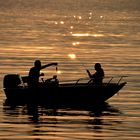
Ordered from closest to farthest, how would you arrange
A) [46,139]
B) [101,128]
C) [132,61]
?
[46,139] → [101,128] → [132,61]

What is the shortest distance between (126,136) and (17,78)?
902cm

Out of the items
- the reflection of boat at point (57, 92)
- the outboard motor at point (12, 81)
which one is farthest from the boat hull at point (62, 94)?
the outboard motor at point (12, 81)

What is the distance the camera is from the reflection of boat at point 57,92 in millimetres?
31750

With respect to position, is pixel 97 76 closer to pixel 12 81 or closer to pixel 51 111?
→ pixel 12 81

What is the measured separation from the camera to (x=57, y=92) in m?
31.7

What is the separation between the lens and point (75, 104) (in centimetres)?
3188

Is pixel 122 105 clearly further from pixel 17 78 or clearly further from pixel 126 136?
pixel 126 136

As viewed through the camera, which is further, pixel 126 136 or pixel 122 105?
pixel 122 105

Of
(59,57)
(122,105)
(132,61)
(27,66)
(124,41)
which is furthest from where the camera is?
(124,41)

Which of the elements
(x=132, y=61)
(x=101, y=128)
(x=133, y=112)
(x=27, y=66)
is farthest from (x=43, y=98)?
(x=132, y=61)

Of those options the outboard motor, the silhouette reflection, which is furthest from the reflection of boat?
the silhouette reflection

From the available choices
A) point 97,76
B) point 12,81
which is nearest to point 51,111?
point 12,81

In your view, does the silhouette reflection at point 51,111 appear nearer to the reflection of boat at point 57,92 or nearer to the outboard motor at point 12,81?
the reflection of boat at point 57,92

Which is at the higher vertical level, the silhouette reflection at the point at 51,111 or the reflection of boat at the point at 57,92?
the reflection of boat at the point at 57,92
